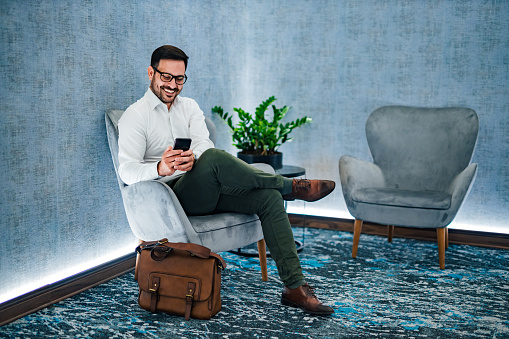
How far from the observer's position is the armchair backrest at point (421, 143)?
10.6 feet

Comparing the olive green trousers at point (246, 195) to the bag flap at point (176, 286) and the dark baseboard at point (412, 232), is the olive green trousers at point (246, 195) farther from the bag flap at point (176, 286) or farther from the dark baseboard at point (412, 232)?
the dark baseboard at point (412, 232)

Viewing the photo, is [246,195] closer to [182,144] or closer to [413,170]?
[182,144]

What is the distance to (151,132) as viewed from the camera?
8.08 feet

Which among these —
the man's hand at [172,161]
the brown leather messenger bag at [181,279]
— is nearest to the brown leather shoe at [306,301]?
the brown leather messenger bag at [181,279]

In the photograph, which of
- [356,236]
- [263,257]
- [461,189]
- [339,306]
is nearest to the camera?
[339,306]

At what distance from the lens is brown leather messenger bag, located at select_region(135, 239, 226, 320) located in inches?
83.7

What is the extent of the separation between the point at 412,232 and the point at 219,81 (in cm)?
171

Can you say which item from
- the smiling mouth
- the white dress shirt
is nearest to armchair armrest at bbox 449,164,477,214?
the white dress shirt

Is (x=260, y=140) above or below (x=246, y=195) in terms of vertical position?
above

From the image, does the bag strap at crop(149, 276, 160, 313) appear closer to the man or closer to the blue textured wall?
the man

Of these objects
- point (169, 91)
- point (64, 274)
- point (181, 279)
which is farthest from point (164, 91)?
point (64, 274)

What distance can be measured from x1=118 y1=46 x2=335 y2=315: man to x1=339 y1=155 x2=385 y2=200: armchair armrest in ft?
2.25

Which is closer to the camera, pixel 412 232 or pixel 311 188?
pixel 311 188

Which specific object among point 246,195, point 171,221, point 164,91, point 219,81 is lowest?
point 171,221
